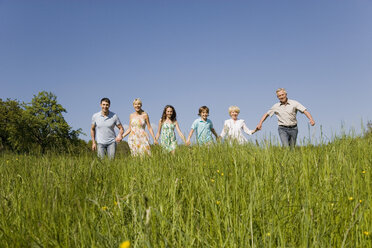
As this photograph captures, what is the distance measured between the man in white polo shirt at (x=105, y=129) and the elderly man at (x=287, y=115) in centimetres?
456

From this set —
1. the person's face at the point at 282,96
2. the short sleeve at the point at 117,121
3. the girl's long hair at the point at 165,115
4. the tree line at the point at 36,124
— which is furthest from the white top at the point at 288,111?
the tree line at the point at 36,124

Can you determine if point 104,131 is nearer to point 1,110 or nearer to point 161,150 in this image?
point 161,150

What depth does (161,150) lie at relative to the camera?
5328 millimetres

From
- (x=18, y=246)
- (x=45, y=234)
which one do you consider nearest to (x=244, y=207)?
(x=45, y=234)

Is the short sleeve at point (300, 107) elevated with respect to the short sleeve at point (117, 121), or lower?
elevated

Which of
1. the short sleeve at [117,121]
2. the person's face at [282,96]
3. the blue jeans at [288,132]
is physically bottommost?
the blue jeans at [288,132]

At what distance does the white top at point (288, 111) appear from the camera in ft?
30.4

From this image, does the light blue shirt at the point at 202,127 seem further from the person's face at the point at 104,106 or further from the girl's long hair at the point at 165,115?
the person's face at the point at 104,106

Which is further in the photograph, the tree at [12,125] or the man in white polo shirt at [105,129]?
the tree at [12,125]

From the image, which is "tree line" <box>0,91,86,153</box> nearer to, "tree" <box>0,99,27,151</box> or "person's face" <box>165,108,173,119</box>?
"tree" <box>0,99,27,151</box>

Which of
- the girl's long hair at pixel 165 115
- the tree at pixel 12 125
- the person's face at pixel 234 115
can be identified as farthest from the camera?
the tree at pixel 12 125

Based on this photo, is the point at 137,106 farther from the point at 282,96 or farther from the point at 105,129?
the point at 282,96

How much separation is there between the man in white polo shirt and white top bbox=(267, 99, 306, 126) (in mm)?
5040

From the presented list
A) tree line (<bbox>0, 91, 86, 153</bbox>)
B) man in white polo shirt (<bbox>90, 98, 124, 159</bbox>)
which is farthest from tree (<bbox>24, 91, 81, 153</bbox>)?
man in white polo shirt (<bbox>90, 98, 124, 159</bbox>)
